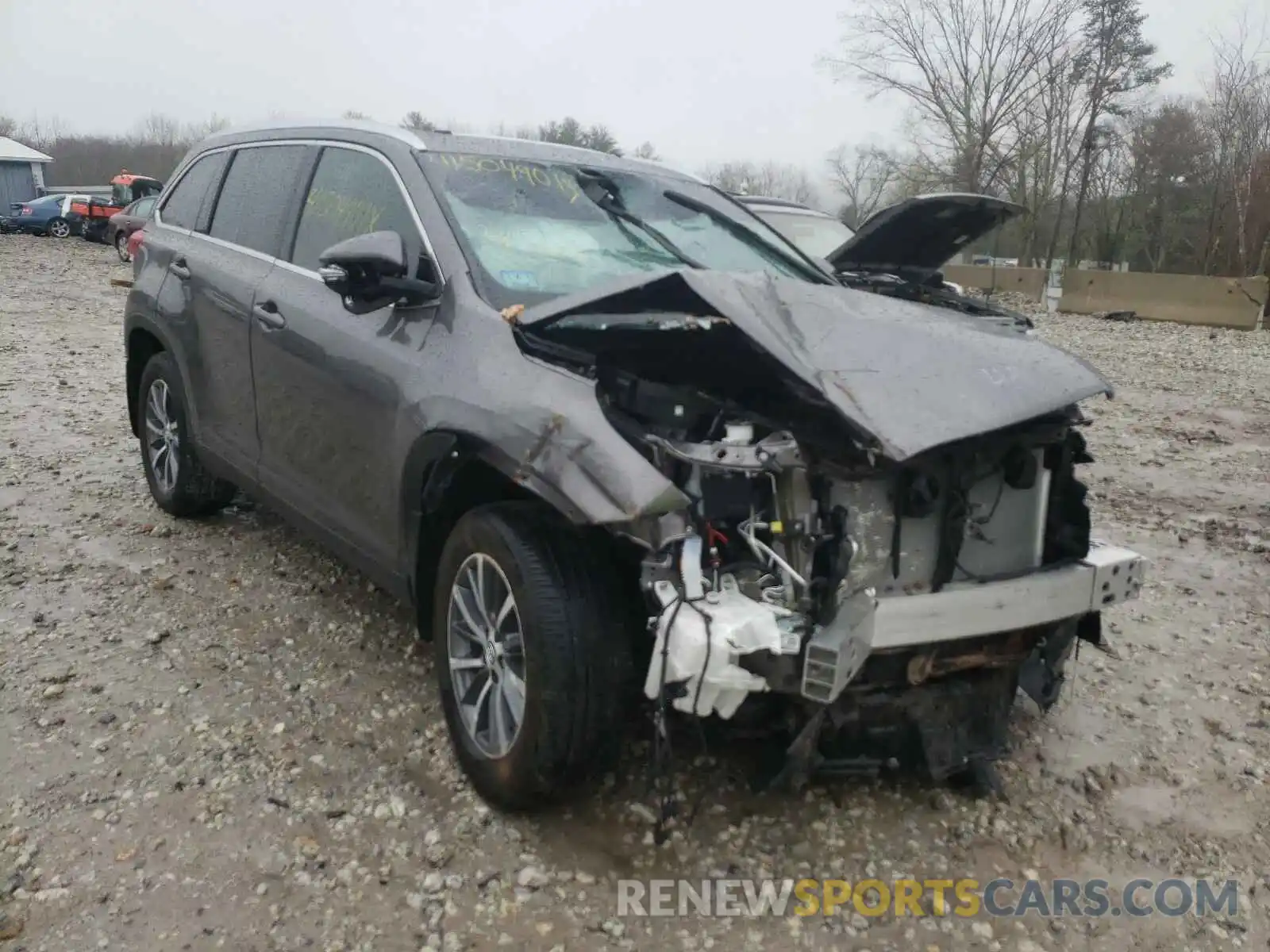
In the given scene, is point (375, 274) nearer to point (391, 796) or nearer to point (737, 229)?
point (391, 796)

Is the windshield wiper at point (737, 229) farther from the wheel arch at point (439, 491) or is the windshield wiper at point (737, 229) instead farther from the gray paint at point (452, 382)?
the wheel arch at point (439, 491)

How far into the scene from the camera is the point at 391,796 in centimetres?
297

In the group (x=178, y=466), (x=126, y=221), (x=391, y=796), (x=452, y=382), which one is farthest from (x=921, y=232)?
(x=126, y=221)

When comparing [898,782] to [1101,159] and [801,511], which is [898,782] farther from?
[1101,159]

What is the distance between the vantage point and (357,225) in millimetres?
3637

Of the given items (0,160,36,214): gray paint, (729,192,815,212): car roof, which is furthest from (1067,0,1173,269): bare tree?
(0,160,36,214): gray paint

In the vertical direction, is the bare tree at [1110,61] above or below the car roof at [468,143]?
above

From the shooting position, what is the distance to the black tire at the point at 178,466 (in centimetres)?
488

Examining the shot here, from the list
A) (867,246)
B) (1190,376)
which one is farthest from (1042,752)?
(1190,376)

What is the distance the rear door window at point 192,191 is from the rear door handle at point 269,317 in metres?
1.19


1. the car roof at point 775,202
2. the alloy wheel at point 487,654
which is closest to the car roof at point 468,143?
the alloy wheel at point 487,654

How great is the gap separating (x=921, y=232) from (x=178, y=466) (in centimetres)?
372

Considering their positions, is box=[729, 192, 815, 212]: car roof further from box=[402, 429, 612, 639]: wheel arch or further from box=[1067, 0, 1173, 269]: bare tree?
box=[1067, 0, 1173, 269]: bare tree

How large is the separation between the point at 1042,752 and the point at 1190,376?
9.78 meters
